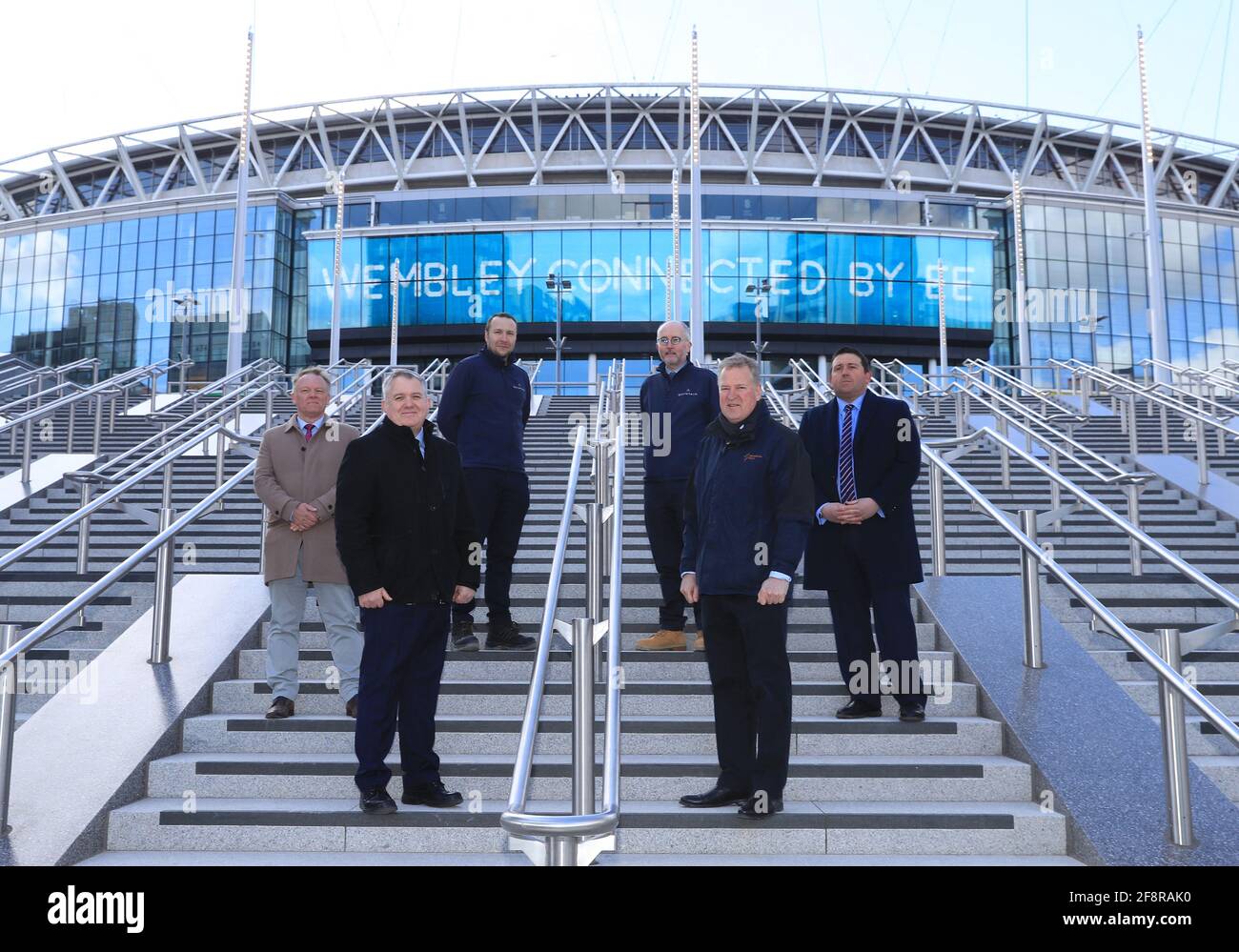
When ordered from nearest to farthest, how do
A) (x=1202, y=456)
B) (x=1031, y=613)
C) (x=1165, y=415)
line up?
(x=1031, y=613)
(x=1202, y=456)
(x=1165, y=415)

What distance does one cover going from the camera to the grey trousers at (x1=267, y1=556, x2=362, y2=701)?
5156mm

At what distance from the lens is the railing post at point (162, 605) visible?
18.6 feet

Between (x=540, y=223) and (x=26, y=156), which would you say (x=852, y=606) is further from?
(x=26, y=156)

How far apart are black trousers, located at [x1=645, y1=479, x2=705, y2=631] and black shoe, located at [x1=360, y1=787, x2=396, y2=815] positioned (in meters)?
2.19

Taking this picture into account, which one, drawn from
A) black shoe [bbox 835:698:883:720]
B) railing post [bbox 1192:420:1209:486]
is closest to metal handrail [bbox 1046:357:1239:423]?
railing post [bbox 1192:420:1209:486]

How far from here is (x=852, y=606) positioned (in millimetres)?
5188

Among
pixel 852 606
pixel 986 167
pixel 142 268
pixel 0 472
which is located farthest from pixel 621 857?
pixel 986 167

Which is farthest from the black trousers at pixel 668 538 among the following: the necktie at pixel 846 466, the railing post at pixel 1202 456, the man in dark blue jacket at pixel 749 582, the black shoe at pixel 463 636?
the railing post at pixel 1202 456

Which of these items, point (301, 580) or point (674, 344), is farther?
point (674, 344)

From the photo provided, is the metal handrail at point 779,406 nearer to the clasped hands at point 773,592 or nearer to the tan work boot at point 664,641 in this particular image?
the tan work boot at point 664,641

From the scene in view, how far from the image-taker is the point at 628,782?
4621mm

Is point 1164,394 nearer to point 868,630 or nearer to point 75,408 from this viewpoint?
point 868,630

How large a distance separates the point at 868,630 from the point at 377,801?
8.07 feet

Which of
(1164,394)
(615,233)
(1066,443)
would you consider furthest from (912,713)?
(615,233)
